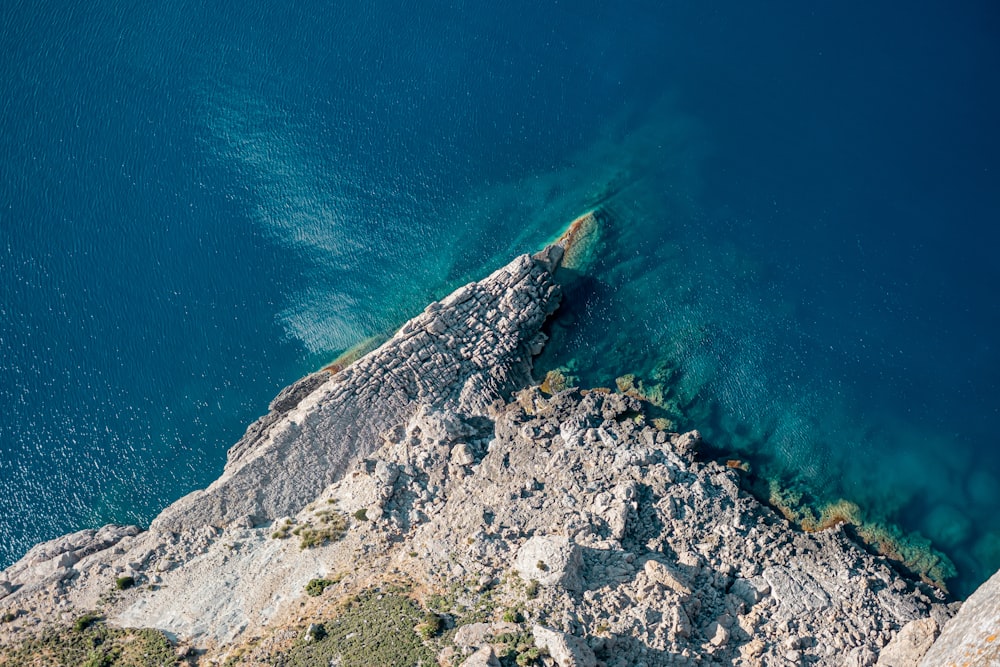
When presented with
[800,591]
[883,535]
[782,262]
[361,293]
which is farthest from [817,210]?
[361,293]

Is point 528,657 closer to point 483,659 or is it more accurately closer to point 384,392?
point 483,659

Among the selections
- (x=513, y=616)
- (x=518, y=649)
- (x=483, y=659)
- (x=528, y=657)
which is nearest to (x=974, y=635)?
(x=528, y=657)

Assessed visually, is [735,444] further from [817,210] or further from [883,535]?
[817,210]

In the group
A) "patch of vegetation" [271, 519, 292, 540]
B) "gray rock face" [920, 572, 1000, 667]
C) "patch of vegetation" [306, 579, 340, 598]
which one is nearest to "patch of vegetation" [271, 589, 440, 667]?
"patch of vegetation" [306, 579, 340, 598]

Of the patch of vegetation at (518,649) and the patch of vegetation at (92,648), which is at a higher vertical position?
the patch of vegetation at (92,648)

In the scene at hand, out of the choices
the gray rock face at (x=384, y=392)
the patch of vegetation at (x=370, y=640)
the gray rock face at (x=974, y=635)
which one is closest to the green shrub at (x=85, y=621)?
the gray rock face at (x=384, y=392)

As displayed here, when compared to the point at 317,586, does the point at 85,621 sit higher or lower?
higher

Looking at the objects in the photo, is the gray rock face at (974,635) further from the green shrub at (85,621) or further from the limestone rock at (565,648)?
the green shrub at (85,621)
